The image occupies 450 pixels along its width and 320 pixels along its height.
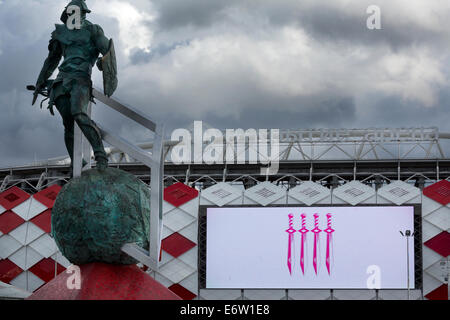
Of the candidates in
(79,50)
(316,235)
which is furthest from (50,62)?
(316,235)

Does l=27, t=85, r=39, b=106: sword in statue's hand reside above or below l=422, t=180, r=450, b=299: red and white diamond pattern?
above

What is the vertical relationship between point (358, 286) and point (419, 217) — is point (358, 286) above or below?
below

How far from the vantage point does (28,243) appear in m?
41.4

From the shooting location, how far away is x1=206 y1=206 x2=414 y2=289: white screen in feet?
131

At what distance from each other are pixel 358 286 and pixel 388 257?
228 centimetres

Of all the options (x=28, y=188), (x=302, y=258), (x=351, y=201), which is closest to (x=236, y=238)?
(x=302, y=258)

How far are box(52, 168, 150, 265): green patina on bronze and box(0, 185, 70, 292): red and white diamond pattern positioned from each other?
89.6 feet

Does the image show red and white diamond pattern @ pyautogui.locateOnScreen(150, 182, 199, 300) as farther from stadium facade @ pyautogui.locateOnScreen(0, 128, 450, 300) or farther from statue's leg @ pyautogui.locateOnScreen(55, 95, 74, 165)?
statue's leg @ pyautogui.locateOnScreen(55, 95, 74, 165)

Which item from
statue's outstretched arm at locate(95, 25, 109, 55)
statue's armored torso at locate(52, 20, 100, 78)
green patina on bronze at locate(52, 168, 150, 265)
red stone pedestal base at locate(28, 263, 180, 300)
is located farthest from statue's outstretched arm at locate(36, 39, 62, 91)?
red stone pedestal base at locate(28, 263, 180, 300)

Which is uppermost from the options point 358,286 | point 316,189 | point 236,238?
point 316,189

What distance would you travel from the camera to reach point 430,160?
44.6 metres

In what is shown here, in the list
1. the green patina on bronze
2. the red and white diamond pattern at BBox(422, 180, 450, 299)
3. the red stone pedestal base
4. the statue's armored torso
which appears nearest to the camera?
the green patina on bronze

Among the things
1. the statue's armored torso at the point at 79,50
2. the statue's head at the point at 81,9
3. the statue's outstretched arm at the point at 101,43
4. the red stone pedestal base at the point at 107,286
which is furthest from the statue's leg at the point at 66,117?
the red stone pedestal base at the point at 107,286
